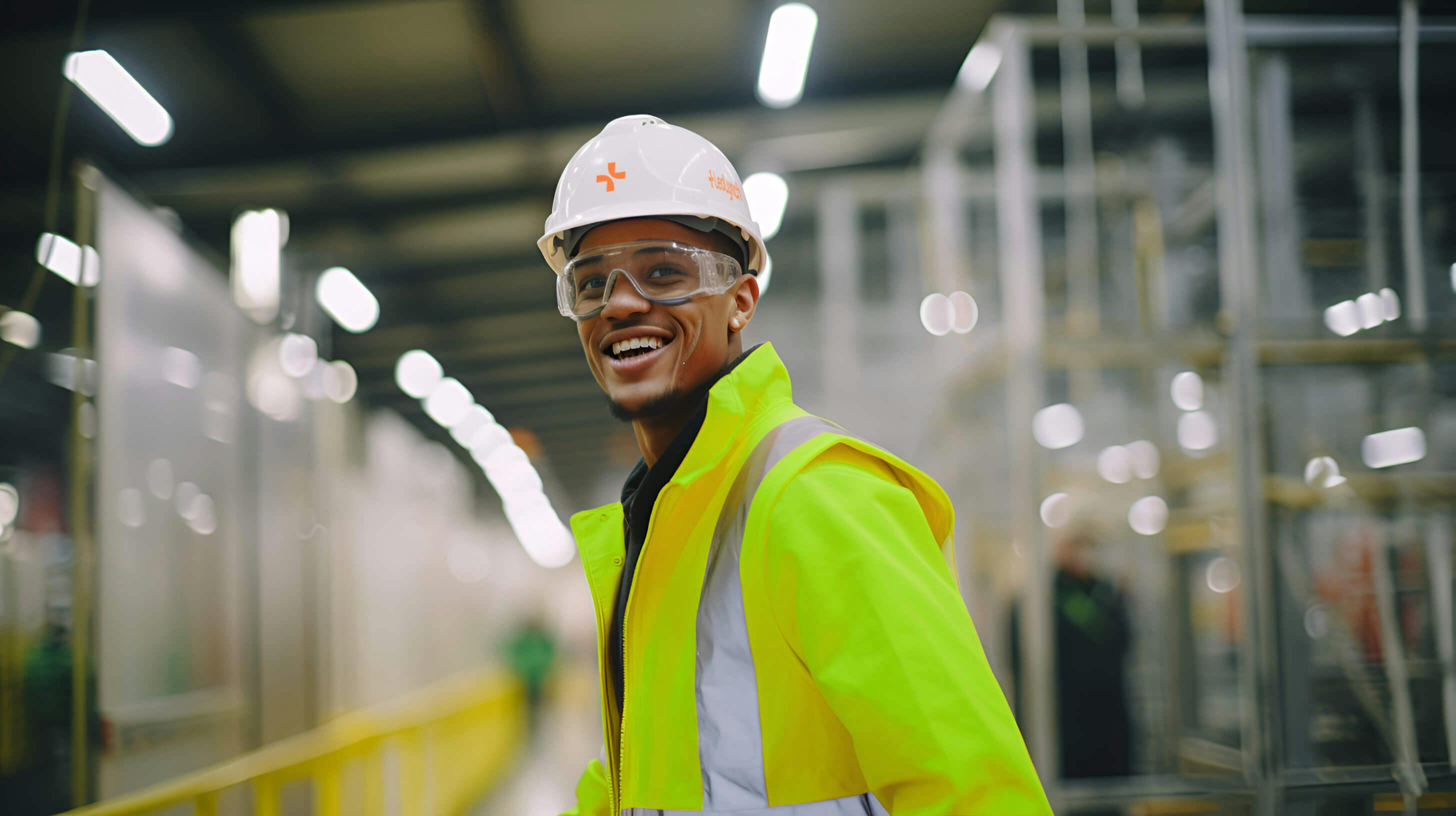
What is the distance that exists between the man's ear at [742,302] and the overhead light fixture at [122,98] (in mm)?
4875

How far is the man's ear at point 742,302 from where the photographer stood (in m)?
2.03

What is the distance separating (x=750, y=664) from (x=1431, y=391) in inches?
164

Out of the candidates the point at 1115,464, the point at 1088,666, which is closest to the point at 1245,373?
the point at 1088,666

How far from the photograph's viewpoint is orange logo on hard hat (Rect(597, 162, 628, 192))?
→ 6.48 ft

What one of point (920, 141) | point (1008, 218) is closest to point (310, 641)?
point (1008, 218)

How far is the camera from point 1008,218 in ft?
18.6

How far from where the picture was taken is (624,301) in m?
1.86

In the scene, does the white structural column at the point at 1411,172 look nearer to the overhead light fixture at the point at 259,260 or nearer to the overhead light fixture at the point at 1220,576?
the overhead light fixture at the point at 1220,576

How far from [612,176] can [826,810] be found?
3.92 feet

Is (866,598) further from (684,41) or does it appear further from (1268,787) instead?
(684,41)

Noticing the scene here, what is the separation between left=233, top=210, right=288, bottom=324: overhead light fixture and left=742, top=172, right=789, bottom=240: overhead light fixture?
4246mm

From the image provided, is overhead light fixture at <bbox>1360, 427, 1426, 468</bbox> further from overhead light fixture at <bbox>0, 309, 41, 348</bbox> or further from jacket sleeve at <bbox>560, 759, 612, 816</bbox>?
overhead light fixture at <bbox>0, 309, 41, 348</bbox>

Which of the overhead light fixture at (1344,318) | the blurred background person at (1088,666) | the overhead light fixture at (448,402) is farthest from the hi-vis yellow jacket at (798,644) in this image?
the overhead light fixture at (448,402)

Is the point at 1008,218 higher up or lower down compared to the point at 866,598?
higher up
